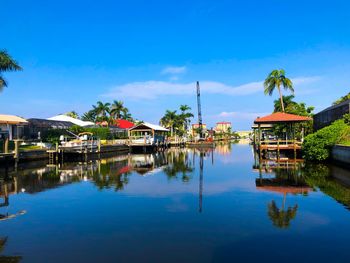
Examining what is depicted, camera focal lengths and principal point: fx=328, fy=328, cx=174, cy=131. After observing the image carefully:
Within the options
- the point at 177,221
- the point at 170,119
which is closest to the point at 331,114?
the point at 177,221

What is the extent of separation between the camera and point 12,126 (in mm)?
44125

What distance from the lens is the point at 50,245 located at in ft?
29.2

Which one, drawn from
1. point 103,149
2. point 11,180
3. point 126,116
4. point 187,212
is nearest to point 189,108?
point 126,116

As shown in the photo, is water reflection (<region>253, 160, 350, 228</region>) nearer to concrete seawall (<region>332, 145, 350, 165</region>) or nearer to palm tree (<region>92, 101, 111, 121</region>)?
concrete seawall (<region>332, 145, 350, 165</region>)

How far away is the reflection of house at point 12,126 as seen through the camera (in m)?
36.7

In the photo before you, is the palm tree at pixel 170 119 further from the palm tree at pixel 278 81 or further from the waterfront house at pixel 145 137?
the palm tree at pixel 278 81

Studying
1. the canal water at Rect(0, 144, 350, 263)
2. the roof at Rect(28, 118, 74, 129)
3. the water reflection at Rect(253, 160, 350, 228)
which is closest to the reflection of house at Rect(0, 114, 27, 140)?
the roof at Rect(28, 118, 74, 129)

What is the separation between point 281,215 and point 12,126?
41490mm

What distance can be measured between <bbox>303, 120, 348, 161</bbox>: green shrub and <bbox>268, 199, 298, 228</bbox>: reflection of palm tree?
17.1 metres

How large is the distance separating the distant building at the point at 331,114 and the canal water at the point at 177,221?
1796cm

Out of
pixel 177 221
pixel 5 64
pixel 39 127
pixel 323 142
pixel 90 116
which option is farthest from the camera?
pixel 90 116

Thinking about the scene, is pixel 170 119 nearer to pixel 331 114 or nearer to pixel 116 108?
pixel 116 108

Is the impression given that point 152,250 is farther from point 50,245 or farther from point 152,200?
point 152,200

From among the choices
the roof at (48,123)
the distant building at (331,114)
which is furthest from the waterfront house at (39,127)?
the distant building at (331,114)
